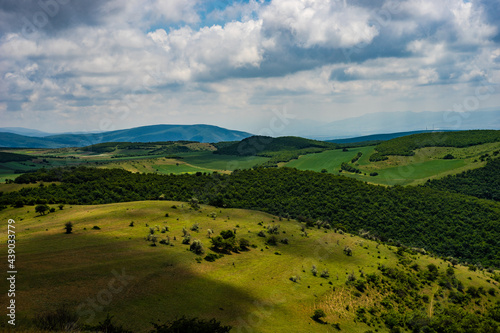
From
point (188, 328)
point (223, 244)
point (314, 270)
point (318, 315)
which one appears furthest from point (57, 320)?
point (314, 270)

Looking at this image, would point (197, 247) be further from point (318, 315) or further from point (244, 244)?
point (318, 315)

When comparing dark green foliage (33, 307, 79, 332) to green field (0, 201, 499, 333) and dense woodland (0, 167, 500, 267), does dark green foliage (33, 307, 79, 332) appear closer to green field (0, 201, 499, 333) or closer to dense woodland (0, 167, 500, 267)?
green field (0, 201, 499, 333)

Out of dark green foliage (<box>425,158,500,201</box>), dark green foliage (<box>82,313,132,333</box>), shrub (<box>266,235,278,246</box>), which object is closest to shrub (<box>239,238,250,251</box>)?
shrub (<box>266,235,278,246</box>)

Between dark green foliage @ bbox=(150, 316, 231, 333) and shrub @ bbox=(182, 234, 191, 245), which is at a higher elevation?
dark green foliage @ bbox=(150, 316, 231, 333)

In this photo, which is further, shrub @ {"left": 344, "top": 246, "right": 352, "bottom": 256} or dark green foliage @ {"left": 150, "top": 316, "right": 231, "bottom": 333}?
shrub @ {"left": 344, "top": 246, "right": 352, "bottom": 256}

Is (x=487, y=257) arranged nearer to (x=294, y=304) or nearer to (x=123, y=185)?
(x=294, y=304)

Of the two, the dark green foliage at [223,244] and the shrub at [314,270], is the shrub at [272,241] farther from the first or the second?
the shrub at [314,270]
